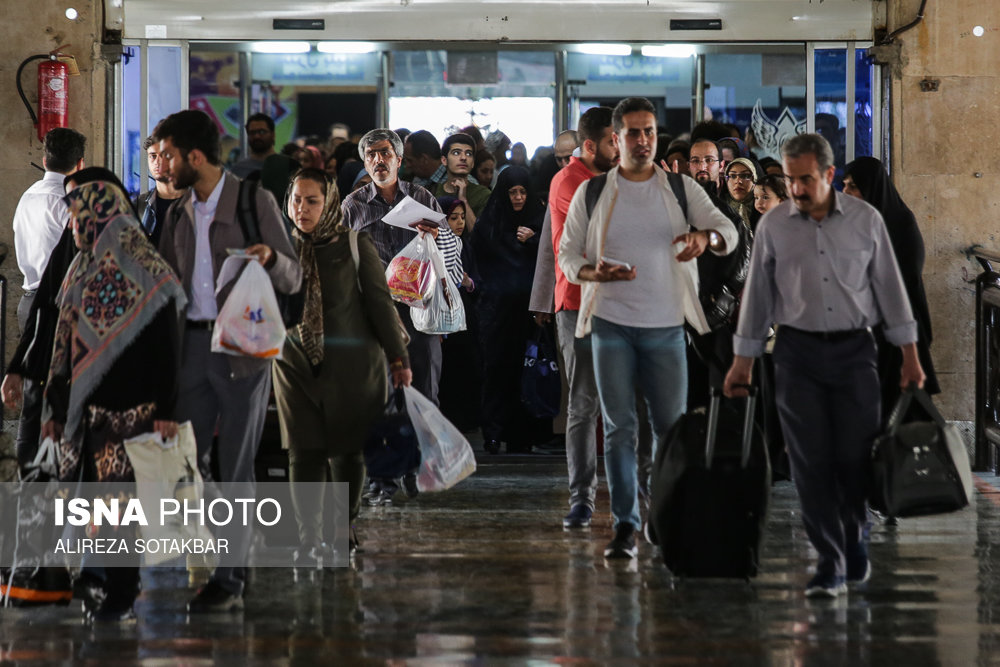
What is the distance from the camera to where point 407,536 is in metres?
6.81

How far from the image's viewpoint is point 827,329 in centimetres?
540

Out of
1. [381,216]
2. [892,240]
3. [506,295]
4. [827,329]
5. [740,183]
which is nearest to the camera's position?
[827,329]

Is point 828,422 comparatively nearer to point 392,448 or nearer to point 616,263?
point 616,263

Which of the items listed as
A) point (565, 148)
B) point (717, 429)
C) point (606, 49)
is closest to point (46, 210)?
point (717, 429)

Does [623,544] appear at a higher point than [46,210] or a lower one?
lower

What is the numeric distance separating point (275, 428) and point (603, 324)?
1.75 m

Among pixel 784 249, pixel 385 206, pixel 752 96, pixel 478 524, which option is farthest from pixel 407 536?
pixel 752 96

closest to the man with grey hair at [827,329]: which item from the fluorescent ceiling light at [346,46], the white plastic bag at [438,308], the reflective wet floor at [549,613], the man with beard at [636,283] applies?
the reflective wet floor at [549,613]

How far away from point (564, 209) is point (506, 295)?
2.56m

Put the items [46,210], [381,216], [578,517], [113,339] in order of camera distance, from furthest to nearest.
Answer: [381,216] → [46,210] → [578,517] → [113,339]

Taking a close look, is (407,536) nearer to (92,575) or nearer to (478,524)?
(478,524)

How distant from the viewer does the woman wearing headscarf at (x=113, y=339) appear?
5.04 m

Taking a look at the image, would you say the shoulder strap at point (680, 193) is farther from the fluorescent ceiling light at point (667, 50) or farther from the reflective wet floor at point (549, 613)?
the fluorescent ceiling light at point (667, 50)

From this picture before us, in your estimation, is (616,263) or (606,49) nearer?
A: (616,263)
